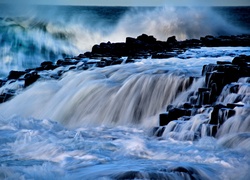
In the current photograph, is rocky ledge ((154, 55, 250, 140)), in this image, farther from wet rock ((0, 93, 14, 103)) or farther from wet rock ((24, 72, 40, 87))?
wet rock ((0, 93, 14, 103))

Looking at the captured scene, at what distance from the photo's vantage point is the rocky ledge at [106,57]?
11.9 meters

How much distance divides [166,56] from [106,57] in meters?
1.85

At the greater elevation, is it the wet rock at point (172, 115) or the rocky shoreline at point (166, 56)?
the rocky shoreline at point (166, 56)

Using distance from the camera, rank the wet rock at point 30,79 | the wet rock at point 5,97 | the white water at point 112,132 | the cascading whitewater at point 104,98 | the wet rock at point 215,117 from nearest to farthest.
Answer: the white water at point 112,132 < the wet rock at point 215,117 < the cascading whitewater at point 104,98 < the wet rock at point 5,97 < the wet rock at point 30,79

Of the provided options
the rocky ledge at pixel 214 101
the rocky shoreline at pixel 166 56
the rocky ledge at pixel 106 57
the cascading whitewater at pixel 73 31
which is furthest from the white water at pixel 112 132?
the cascading whitewater at pixel 73 31

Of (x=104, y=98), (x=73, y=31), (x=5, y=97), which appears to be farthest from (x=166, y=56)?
(x=73, y=31)

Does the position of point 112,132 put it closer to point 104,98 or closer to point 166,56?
point 104,98

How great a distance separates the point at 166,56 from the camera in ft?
42.9

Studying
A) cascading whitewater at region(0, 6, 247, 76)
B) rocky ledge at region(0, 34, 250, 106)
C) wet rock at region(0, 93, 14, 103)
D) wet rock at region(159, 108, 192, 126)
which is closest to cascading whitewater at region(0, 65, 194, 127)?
wet rock at region(0, 93, 14, 103)

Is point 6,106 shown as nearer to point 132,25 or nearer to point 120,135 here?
point 120,135

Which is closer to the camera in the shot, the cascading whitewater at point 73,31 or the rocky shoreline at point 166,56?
the rocky shoreline at point 166,56

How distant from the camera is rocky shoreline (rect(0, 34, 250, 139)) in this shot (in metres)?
7.93

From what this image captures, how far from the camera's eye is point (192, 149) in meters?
6.71

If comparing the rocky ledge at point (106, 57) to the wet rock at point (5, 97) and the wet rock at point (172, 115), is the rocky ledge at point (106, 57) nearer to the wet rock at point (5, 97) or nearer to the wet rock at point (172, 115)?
the wet rock at point (5, 97)
